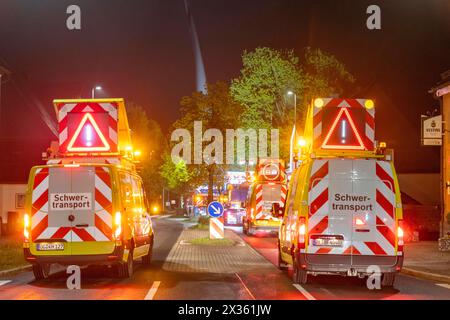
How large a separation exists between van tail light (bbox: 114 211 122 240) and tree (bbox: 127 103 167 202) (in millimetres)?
61303

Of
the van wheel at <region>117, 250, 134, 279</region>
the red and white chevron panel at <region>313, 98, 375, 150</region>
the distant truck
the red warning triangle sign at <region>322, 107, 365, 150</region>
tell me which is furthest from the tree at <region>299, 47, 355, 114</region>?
the van wheel at <region>117, 250, 134, 279</region>

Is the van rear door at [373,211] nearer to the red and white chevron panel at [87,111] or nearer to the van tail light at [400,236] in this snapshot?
the van tail light at [400,236]

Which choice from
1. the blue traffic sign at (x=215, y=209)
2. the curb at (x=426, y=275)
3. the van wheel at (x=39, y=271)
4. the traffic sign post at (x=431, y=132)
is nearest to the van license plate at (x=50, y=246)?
the van wheel at (x=39, y=271)

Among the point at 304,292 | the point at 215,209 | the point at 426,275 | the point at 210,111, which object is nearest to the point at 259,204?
the point at 210,111

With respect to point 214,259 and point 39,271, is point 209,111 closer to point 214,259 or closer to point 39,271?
point 214,259

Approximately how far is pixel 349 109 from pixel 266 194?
18.2m

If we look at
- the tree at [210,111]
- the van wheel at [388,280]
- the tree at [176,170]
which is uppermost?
the tree at [210,111]

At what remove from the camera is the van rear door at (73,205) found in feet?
45.8

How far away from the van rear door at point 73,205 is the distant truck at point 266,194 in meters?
18.9

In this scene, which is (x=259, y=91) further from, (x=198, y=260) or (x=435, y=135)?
(x=198, y=260)

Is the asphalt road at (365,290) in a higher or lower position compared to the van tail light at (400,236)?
lower

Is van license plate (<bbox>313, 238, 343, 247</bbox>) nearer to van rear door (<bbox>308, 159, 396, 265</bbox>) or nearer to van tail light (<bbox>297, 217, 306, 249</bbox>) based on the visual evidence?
van rear door (<bbox>308, 159, 396, 265</bbox>)

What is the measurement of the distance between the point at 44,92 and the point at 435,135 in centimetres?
3645

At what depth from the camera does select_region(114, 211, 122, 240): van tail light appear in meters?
14.0
